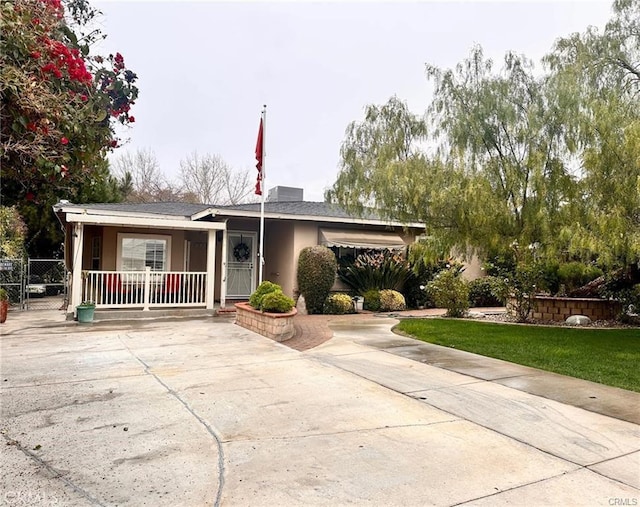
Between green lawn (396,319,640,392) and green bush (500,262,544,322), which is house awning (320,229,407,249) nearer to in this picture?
green lawn (396,319,640,392)

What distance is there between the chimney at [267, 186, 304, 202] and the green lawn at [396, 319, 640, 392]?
9.45 metres

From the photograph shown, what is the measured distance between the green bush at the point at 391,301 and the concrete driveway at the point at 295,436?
281 inches

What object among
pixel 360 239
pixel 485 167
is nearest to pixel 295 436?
pixel 485 167

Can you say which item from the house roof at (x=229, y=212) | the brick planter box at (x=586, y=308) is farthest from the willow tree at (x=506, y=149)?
the brick planter box at (x=586, y=308)

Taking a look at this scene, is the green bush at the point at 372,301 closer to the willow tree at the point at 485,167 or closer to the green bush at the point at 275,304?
the willow tree at the point at 485,167

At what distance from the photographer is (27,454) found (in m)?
3.65

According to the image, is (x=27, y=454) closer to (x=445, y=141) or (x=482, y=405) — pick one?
(x=482, y=405)

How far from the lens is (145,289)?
1227cm

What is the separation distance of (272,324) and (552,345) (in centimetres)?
523

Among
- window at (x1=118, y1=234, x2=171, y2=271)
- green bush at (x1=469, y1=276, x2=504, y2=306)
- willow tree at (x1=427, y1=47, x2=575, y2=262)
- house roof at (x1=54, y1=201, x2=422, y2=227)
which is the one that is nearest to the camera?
willow tree at (x1=427, y1=47, x2=575, y2=262)

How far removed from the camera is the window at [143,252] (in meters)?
13.8

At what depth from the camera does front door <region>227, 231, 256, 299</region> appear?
593 inches

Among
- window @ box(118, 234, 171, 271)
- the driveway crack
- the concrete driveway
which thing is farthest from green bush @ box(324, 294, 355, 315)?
the driveway crack

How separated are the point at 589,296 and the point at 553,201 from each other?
19.4 feet
